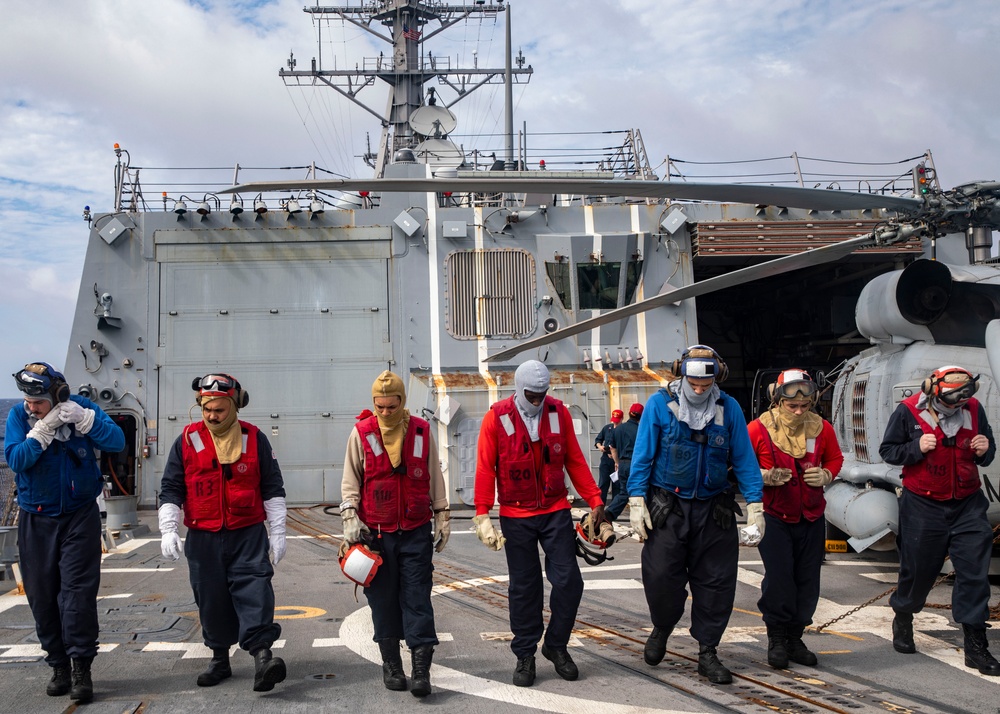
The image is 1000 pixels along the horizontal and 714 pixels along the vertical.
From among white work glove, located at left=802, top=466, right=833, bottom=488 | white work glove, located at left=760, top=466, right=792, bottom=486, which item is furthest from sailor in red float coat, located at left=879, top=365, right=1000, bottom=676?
white work glove, located at left=760, top=466, right=792, bottom=486

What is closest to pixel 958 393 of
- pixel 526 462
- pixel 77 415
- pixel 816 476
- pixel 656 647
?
pixel 816 476

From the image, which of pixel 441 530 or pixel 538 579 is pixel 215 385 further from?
pixel 538 579

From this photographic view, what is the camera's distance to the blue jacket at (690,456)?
5219mm

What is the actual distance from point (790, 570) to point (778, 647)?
48cm

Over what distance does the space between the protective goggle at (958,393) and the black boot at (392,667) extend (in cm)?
378

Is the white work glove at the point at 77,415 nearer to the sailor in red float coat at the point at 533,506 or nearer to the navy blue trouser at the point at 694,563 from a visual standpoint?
the sailor in red float coat at the point at 533,506

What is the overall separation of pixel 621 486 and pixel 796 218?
6954 mm

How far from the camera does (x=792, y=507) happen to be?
559 centimetres

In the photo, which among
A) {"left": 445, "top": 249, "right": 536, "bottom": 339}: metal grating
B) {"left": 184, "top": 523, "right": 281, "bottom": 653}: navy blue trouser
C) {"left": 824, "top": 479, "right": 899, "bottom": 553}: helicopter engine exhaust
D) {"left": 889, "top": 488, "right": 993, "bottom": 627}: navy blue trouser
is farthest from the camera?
{"left": 445, "top": 249, "right": 536, "bottom": 339}: metal grating

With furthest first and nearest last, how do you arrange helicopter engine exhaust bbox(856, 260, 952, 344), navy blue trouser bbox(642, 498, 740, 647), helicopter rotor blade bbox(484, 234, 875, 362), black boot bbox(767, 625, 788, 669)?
helicopter engine exhaust bbox(856, 260, 952, 344) → helicopter rotor blade bbox(484, 234, 875, 362) → black boot bbox(767, 625, 788, 669) → navy blue trouser bbox(642, 498, 740, 647)

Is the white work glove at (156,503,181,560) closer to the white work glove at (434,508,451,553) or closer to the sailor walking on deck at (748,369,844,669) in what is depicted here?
the white work glove at (434,508,451,553)

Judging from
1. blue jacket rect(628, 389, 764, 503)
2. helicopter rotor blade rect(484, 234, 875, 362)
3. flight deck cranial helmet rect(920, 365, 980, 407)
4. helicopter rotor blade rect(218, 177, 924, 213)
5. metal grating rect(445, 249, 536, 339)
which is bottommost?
blue jacket rect(628, 389, 764, 503)

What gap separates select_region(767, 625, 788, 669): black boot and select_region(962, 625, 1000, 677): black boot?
105cm

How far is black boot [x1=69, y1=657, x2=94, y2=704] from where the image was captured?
4.73 m
